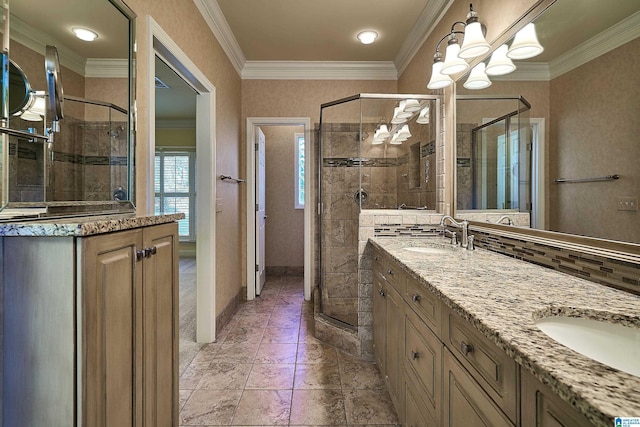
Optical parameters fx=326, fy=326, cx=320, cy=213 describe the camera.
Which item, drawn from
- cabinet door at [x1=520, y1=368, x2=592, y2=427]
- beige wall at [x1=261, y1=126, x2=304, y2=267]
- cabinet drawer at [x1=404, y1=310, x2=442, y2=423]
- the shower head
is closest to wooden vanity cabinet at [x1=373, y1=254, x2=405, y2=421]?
cabinet drawer at [x1=404, y1=310, x2=442, y2=423]

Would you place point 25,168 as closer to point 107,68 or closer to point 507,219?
point 107,68

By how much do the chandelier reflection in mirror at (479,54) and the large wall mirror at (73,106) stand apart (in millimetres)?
1788

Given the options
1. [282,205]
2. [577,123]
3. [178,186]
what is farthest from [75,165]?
[178,186]

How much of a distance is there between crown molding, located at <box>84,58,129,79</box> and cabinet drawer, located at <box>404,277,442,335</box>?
1576mm

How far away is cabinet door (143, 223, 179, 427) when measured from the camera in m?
1.13

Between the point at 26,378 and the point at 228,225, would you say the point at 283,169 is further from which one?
the point at 26,378

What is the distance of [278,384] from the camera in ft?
6.87

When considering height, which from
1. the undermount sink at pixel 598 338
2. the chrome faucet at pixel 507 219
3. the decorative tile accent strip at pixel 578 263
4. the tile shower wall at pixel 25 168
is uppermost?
the tile shower wall at pixel 25 168

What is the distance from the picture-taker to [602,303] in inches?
36.0

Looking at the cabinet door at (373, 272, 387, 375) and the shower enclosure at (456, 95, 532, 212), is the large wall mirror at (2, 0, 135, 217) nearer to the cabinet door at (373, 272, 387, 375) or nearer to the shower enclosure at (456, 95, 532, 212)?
the cabinet door at (373, 272, 387, 375)

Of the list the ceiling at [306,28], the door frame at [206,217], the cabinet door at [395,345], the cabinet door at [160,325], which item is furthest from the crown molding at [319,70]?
the cabinet door at [160,325]

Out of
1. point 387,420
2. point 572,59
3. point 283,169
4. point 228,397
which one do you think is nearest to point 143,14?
point 572,59

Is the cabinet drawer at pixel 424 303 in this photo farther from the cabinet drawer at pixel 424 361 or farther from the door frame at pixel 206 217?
the door frame at pixel 206 217

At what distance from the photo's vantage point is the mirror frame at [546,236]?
1.08m
